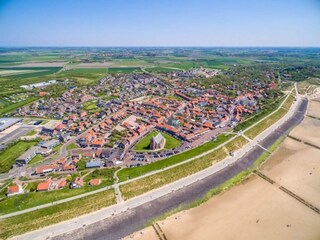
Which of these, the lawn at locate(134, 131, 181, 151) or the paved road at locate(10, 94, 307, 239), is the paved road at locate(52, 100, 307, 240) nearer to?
the paved road at locate(10, 94, 307, 239)

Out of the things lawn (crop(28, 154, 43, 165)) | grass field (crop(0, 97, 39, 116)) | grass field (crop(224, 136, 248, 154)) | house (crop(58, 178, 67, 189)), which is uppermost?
house (crop(58, 178, 67, 189))

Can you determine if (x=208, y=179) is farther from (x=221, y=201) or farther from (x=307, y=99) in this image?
(x=307, y=99)

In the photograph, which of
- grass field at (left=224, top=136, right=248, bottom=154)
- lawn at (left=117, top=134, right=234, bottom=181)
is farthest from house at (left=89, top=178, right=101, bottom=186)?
grass field at (left=224, top=136, right=248, bottom=154)

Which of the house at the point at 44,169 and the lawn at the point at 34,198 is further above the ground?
the house at the point at 44,169

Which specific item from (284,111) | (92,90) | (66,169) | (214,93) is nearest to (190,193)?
(66,169)

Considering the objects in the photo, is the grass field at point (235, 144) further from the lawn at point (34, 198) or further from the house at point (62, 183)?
the house at point (62, 183)

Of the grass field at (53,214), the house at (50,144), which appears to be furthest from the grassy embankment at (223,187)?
the house at (50,144)

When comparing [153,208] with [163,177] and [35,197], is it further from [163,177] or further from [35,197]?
[35,197]
